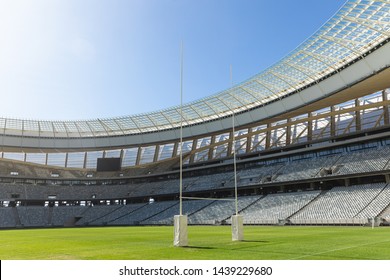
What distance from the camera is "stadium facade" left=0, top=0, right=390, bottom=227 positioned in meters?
36.8

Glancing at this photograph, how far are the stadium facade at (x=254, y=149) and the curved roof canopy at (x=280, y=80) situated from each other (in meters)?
0.15

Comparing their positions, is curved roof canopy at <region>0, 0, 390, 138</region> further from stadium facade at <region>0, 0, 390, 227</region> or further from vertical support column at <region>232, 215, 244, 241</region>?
vertical support column at <region>232, 215, 244, 241</region>

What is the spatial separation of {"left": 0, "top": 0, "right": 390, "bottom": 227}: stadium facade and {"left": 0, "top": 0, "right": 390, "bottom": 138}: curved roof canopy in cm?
15

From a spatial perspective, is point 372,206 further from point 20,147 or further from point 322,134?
point 20,147

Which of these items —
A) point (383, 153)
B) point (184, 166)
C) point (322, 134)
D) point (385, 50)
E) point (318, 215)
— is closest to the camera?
point (385, 50)

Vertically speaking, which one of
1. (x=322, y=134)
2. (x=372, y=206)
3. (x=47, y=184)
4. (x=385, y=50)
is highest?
(x=385, y=50)

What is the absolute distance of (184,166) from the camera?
69500 mm

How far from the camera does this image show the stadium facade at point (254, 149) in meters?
36.8

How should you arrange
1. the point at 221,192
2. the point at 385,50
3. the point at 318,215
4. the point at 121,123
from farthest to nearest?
the point at 121,123
the point at 221,192
the point at 318,215
the point at 385,50

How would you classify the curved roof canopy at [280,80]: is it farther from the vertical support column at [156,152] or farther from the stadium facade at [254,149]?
the vertical support column at [156,152]
